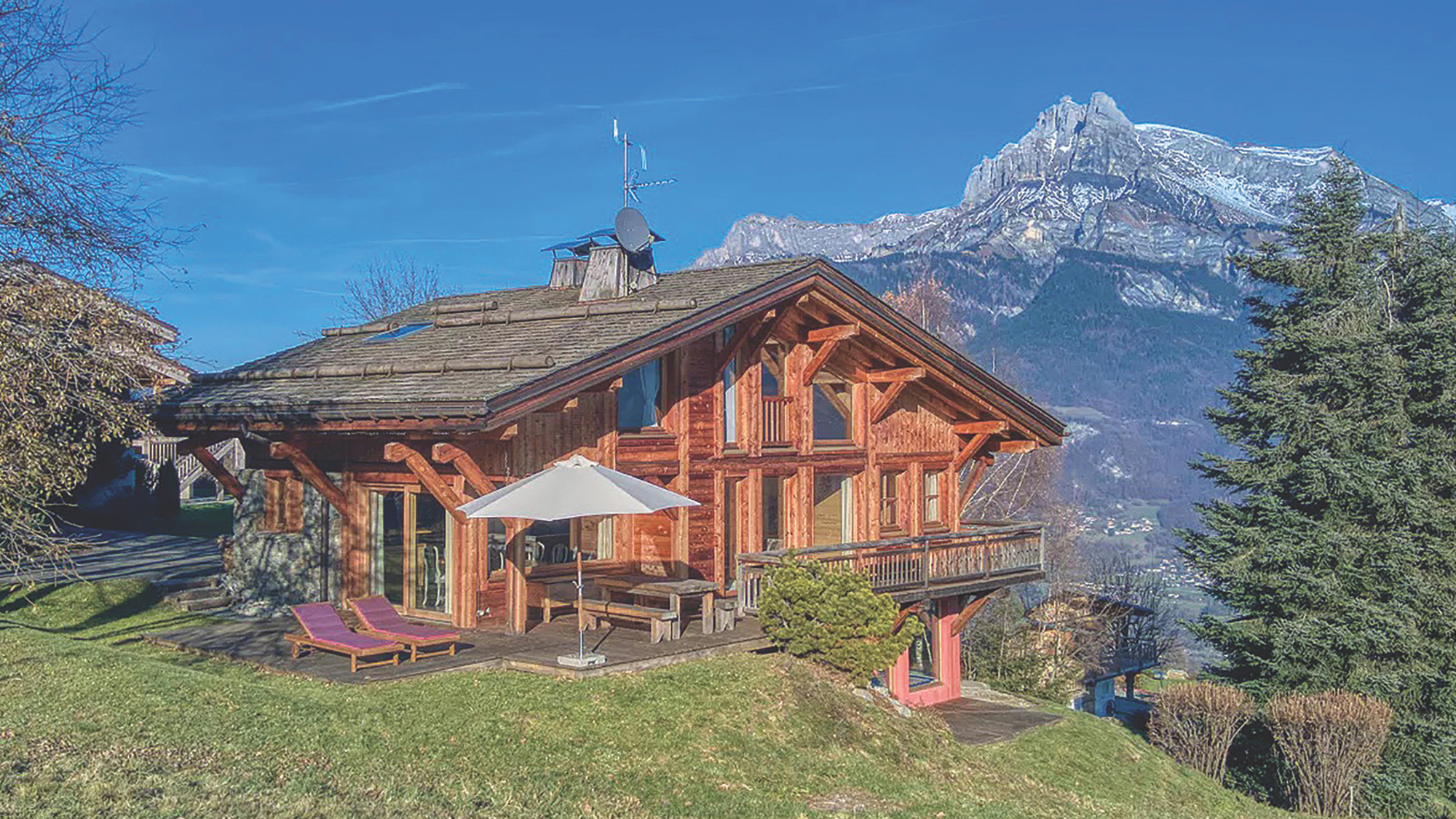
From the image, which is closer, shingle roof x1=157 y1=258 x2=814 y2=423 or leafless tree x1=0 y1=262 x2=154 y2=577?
leafless tree x1=0 y1=262 x2=154 y2=577

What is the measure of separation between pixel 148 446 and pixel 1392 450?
117 feet

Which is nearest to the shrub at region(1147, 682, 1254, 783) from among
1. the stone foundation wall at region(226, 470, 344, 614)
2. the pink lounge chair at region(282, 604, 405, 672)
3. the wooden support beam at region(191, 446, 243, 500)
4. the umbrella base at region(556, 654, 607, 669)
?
the umbrella base at region(556, 654, 607, 669)

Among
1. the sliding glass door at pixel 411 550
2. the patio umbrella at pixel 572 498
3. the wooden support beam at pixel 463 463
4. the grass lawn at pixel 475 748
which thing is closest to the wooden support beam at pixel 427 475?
the wooden support beam at pixel 463 463

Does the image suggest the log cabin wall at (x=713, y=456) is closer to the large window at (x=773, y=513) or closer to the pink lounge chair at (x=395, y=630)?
the large window at (x=773, y=513)

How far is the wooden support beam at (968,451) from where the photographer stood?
75.5 feet

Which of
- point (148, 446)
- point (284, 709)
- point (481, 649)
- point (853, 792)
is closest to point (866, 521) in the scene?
point (481, 649)

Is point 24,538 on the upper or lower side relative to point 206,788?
upper

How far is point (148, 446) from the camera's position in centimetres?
3894

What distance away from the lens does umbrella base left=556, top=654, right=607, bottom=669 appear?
1318 cm

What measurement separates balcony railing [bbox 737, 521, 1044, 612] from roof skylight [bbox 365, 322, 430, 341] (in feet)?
23.9

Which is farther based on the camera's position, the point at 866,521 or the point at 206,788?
the point at 866,521

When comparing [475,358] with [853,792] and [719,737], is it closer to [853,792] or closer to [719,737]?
[719,737]

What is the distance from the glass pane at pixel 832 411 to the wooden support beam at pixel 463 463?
7.54m

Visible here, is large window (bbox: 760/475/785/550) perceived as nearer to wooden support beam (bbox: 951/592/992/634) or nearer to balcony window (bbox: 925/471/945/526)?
wooden support beam (bbox: 951/592/992/634)
